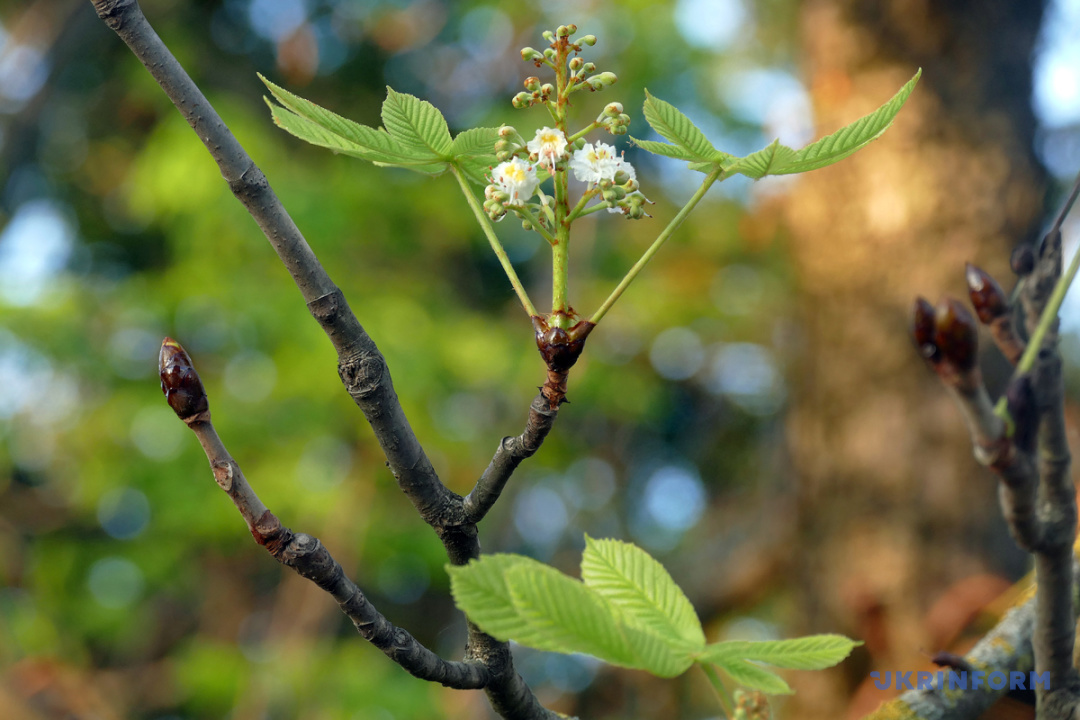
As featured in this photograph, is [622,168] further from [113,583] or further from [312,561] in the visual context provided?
[113,583]

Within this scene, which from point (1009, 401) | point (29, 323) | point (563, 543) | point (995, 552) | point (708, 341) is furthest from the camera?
point (708, 341)

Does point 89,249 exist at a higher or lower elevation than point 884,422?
higher

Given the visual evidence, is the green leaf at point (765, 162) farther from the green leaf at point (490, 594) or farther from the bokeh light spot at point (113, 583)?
the bokeh light spot at point (113, 583)

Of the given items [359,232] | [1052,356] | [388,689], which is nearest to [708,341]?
[359,232]

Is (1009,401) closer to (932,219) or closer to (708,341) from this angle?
(932,219)

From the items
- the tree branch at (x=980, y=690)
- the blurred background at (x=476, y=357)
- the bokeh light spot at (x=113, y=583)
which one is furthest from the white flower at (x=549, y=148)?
the bokeh light spot at (x=113, y=583)

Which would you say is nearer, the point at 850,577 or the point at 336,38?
the point at 850,577
